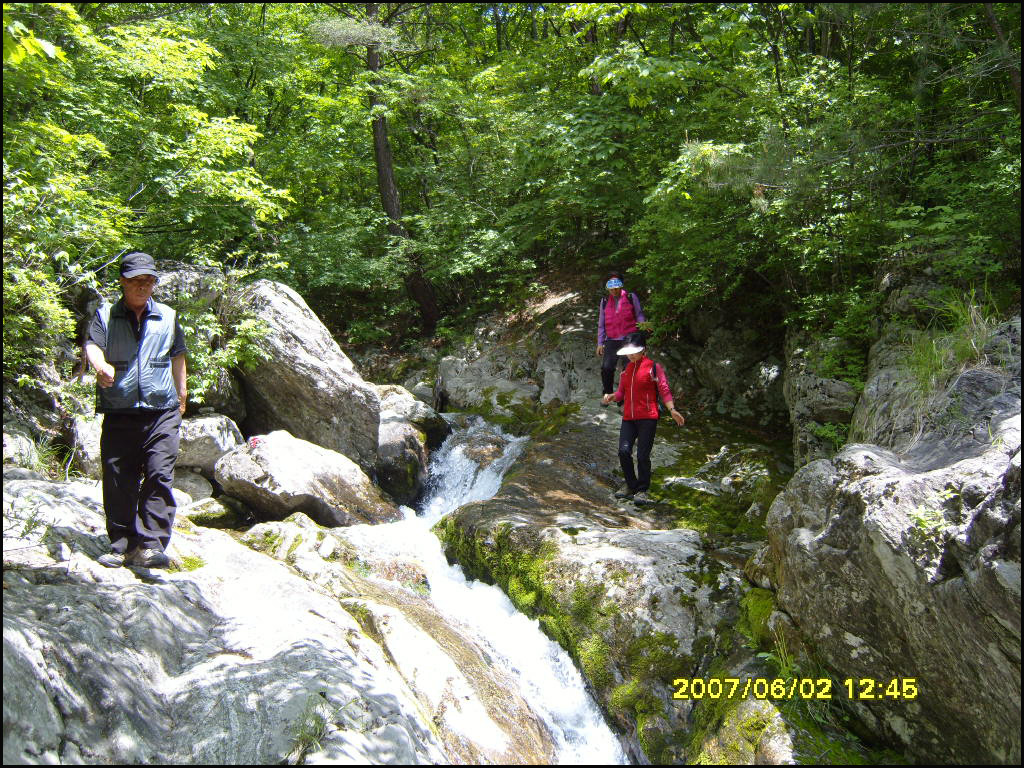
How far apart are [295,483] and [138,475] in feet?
14.6

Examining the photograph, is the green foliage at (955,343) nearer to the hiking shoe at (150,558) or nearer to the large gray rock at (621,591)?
the large gray rock at (621,591)

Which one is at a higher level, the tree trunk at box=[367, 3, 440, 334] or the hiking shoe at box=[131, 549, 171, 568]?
the tree trunk at box=[367, 3, 440, 334]

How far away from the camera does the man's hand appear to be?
4188 millimetres

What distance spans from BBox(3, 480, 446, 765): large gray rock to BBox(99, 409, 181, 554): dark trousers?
292 mm

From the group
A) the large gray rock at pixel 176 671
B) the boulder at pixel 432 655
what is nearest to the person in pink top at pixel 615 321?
the boulder at pixel 432 655

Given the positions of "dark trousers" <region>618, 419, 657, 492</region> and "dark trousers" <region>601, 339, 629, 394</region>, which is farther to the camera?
"dark trousers" <region>601, 339, 629, 394</region>

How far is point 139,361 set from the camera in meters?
4.54

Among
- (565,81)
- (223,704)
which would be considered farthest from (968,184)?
(565,81)

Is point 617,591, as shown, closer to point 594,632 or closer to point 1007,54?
point 594,632

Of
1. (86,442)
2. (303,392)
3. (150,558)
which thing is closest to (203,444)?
(86,442)

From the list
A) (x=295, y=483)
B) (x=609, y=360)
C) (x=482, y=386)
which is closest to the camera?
(x=295, y=483)

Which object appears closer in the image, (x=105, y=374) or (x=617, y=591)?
(x=105, y=374)

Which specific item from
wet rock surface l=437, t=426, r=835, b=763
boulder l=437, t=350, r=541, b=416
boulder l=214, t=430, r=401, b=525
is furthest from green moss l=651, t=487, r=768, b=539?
boulder l=437, t=350, r=541, b=416
